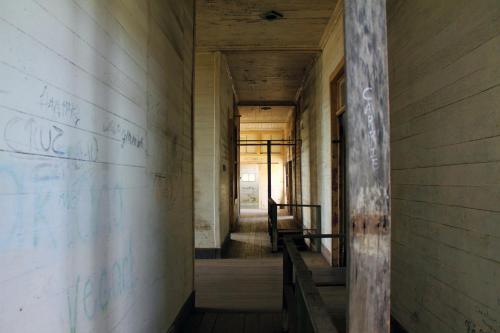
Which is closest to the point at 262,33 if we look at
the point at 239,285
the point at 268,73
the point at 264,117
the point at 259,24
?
the point at 259,24

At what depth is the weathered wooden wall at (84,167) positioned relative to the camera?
0.90m

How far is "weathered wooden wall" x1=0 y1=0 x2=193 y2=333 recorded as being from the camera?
895 mm

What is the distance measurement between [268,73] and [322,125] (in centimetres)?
242

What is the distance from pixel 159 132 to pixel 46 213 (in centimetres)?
127

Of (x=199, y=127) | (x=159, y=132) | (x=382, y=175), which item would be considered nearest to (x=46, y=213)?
(x=382, y=175)

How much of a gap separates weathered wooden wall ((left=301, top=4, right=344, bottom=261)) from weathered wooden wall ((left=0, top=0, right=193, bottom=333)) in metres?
2.78

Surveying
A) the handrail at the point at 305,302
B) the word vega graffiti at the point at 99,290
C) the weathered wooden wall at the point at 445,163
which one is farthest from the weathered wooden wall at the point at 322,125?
the word vega graffiti at the point at 99,290

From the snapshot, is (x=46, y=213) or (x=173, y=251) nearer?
(x=46, y=213)

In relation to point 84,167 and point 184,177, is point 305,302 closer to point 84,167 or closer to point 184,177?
point 84,167

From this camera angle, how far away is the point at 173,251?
2561mm

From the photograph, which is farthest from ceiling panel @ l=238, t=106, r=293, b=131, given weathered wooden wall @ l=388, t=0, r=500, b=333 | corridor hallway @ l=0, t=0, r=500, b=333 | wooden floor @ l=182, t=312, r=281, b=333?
weathered wooden wall @ l=388, t=0, r=500, b=333

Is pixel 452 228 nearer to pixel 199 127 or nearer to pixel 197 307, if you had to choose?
pixel 197 307

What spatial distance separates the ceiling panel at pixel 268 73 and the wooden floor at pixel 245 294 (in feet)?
10.9

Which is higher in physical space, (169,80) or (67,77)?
(169,80)
